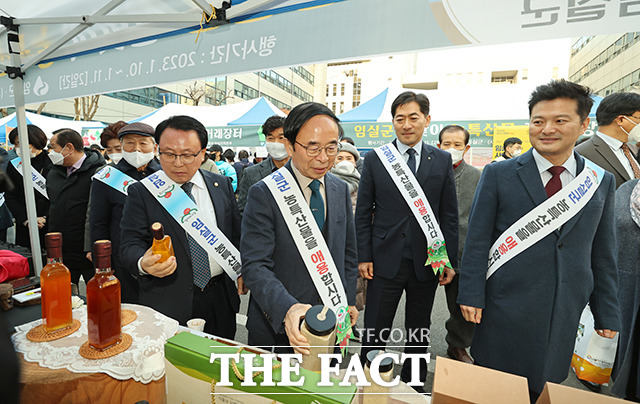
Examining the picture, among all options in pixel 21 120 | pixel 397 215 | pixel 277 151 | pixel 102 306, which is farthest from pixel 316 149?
pixel 21 120

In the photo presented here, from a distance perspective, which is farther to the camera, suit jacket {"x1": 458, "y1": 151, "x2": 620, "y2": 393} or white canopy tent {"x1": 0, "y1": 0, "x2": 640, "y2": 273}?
suit jacket {"x1": 458, "y1": 151, "x2": 620, "y2": 393}

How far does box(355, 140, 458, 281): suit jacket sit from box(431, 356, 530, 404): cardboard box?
4.93ft

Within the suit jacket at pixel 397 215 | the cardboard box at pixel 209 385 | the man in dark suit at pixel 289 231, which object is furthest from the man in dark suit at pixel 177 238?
the suit jacket at pixel 397 215

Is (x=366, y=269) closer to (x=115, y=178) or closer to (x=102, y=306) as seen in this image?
(x=102, y=306)

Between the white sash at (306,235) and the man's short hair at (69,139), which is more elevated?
the man's short hair at (69,139)

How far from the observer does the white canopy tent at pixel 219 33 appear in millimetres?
1193

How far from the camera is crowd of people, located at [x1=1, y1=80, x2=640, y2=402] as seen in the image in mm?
1527

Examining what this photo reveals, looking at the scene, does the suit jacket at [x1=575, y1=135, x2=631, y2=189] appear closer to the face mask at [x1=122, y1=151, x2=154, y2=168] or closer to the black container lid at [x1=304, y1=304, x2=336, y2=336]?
the black container lid at [x1=304, y1=304, x2=336, y2=336]

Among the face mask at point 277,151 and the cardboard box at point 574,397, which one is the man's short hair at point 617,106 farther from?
the cardboard box at point 574,397

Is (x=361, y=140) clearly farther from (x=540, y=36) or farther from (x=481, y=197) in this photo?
(x=540, y=36)

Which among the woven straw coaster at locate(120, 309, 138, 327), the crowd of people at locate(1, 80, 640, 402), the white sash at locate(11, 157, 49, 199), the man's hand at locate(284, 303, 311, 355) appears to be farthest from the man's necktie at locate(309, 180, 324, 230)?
the white sash at locate(11, 157, 49, 199)

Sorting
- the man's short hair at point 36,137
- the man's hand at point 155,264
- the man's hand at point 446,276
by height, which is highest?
the man's short hair at point 36,137

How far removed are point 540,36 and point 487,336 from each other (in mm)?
1482

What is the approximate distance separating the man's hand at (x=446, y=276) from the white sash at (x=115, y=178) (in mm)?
2372
